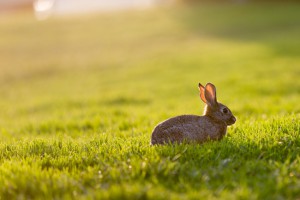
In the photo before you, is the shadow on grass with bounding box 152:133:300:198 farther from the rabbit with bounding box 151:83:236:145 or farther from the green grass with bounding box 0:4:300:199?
the rabbit with bounding box 151:83:236:145

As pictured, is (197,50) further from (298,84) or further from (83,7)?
(83,7)

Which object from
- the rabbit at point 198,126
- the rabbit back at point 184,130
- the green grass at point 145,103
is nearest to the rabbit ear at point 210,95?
the rabbit at point 198,126

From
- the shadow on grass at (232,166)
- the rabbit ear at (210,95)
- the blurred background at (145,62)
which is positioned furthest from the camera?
the blurred background at (145,62)

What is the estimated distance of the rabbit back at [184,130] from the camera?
6.48 m

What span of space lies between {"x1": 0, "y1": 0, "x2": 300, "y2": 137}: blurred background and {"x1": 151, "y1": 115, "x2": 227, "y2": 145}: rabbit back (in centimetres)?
282

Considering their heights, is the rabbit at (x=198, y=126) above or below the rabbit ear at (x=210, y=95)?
below

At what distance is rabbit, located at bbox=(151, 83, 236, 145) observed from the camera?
6.49 metres

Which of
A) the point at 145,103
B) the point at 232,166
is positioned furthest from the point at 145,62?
the point at 232,166

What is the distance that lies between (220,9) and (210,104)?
4848 centimetres

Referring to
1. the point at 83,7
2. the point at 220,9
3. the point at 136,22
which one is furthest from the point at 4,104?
the point at 83,7

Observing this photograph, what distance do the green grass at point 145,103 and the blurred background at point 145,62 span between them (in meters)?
0.10

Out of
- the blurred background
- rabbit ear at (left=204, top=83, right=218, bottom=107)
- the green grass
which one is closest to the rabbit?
rabbit ear at (left=204, top=83, right=218, bottom=107)

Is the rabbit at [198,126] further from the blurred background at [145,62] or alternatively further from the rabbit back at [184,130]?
the blurred background at [145,62]

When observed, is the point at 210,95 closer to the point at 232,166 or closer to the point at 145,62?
the point at 232,166
